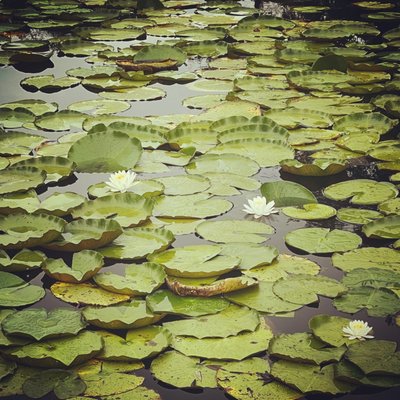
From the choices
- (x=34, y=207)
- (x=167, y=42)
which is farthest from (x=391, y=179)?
(x=167, y=42)

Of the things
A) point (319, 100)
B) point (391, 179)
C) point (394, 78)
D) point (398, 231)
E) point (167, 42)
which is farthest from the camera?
point (167, 42)

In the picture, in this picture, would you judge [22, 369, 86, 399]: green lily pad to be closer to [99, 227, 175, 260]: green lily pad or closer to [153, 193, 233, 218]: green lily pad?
[99, 227, 175, 260]: green lily pad

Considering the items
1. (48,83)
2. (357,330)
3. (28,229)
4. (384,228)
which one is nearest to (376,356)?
(357,330)

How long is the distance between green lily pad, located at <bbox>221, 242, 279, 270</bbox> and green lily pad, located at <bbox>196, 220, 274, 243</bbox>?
49 millimetres

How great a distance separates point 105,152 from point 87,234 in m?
0.76

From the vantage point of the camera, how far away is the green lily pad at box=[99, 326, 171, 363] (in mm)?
2133

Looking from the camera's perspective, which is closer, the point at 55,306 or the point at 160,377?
the point at 160,377

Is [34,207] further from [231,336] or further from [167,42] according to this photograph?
[167,42]

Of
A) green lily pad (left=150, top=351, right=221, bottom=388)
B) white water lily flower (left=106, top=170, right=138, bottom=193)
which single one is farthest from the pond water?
white water lily flower (left=106, top=170, right=138, bottom=193)

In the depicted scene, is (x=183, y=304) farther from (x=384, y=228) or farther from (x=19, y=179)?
(x=19, y=179)

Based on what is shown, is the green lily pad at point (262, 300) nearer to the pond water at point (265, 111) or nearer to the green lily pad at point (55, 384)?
the pond water at point (265, 111)

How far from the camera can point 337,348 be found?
7.06ft

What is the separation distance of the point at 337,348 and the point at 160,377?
0.51 metres

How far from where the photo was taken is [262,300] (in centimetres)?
239
